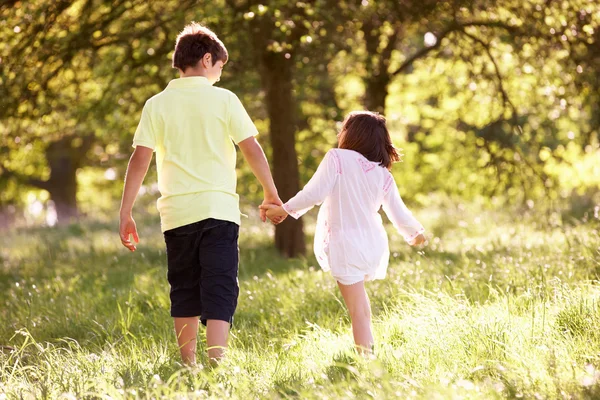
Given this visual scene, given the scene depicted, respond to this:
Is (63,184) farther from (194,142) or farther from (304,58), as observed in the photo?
(194,142)

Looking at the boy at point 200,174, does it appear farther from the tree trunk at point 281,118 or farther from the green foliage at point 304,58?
the tree trunk at point 281,118

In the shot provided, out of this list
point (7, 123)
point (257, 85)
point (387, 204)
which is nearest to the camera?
point (387, 204)

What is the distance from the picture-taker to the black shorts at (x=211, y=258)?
14.8 ft

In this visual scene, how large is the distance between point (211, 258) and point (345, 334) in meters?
1.08

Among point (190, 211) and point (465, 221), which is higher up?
point (190, 211)

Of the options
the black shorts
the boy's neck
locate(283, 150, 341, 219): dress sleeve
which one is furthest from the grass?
the boy's neck

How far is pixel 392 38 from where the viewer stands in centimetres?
1214

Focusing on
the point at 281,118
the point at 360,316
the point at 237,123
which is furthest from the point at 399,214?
the point at 281,118

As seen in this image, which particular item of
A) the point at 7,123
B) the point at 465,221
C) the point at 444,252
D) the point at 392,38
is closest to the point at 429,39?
the point at 392,38

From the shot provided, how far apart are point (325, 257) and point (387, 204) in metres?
0.50

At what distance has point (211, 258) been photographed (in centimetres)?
452

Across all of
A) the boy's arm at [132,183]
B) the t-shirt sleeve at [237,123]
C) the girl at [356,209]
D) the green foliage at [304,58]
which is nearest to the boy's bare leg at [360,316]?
the girl at [356,209]

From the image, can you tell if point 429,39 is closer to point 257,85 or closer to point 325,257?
point 257,85

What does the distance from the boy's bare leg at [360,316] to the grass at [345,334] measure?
115 mm
